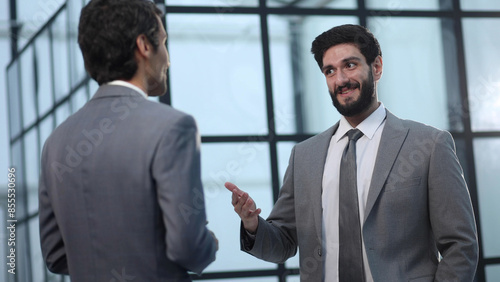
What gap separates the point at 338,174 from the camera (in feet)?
7.07

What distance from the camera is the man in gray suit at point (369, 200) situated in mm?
1963

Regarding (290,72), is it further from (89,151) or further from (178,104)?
(89,151)

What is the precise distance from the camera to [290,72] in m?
4.22

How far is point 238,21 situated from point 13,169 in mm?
1712

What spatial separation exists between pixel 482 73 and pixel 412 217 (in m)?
2.96

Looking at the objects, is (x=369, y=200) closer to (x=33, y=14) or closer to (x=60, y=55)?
(x=60, y=55)

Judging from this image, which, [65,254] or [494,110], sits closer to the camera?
[65,254]

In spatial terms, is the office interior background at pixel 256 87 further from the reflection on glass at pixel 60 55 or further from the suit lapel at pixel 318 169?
the suit lapel at pixel 318 169

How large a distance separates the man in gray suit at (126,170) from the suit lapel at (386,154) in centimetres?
75

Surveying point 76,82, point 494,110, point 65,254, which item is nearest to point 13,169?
point 76,82

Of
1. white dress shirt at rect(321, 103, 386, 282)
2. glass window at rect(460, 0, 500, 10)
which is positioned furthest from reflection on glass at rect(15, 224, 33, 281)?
glass window at rect(460, 0, 500, 10)

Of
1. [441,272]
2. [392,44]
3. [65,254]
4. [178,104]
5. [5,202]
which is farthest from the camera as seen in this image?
[392,44]

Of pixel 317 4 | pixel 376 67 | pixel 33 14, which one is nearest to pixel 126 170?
pixel 376 67

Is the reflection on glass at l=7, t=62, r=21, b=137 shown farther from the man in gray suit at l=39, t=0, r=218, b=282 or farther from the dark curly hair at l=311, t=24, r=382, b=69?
the man in gray suit at l=39, t=0, r=218, b=282
